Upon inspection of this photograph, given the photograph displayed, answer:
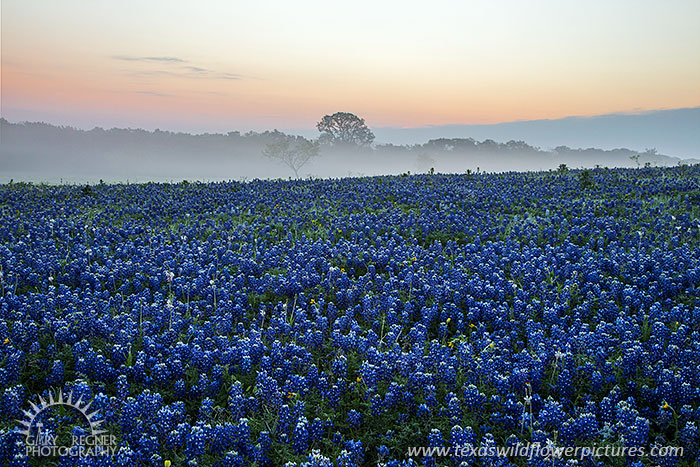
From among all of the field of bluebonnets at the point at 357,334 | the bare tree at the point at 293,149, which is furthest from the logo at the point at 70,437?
the bare tree at the point at 293,149

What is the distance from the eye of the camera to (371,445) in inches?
166

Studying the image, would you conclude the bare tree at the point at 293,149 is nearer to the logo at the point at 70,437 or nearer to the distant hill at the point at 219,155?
the distant hill at the point at 219,155

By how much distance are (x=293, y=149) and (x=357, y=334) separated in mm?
92672

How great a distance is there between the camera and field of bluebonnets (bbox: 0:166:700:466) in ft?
13.2

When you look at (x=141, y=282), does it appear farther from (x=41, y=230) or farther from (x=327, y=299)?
(x=41, y=230)

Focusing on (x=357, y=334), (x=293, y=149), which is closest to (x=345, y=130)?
(x=293, y=149)

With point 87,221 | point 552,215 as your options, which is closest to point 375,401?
point 552,215

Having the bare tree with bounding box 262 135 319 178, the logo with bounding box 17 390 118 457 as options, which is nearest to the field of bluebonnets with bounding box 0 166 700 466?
the logo with bounding box 17 390 118 457

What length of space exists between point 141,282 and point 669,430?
714cm

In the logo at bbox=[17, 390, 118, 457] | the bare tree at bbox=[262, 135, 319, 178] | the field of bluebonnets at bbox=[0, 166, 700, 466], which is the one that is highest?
the bare tree at bbox=[262, 135, 319, 178]

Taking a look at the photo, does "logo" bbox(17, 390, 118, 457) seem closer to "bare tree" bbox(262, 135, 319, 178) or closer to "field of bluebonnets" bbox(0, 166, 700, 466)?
"field of bluebonnets" bbox(0, 166, 700, 466)

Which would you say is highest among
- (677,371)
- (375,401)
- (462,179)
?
(462,179)

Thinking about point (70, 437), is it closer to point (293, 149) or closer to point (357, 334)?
point (357, 334)

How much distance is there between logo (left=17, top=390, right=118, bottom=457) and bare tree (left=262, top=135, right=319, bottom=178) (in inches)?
3591
